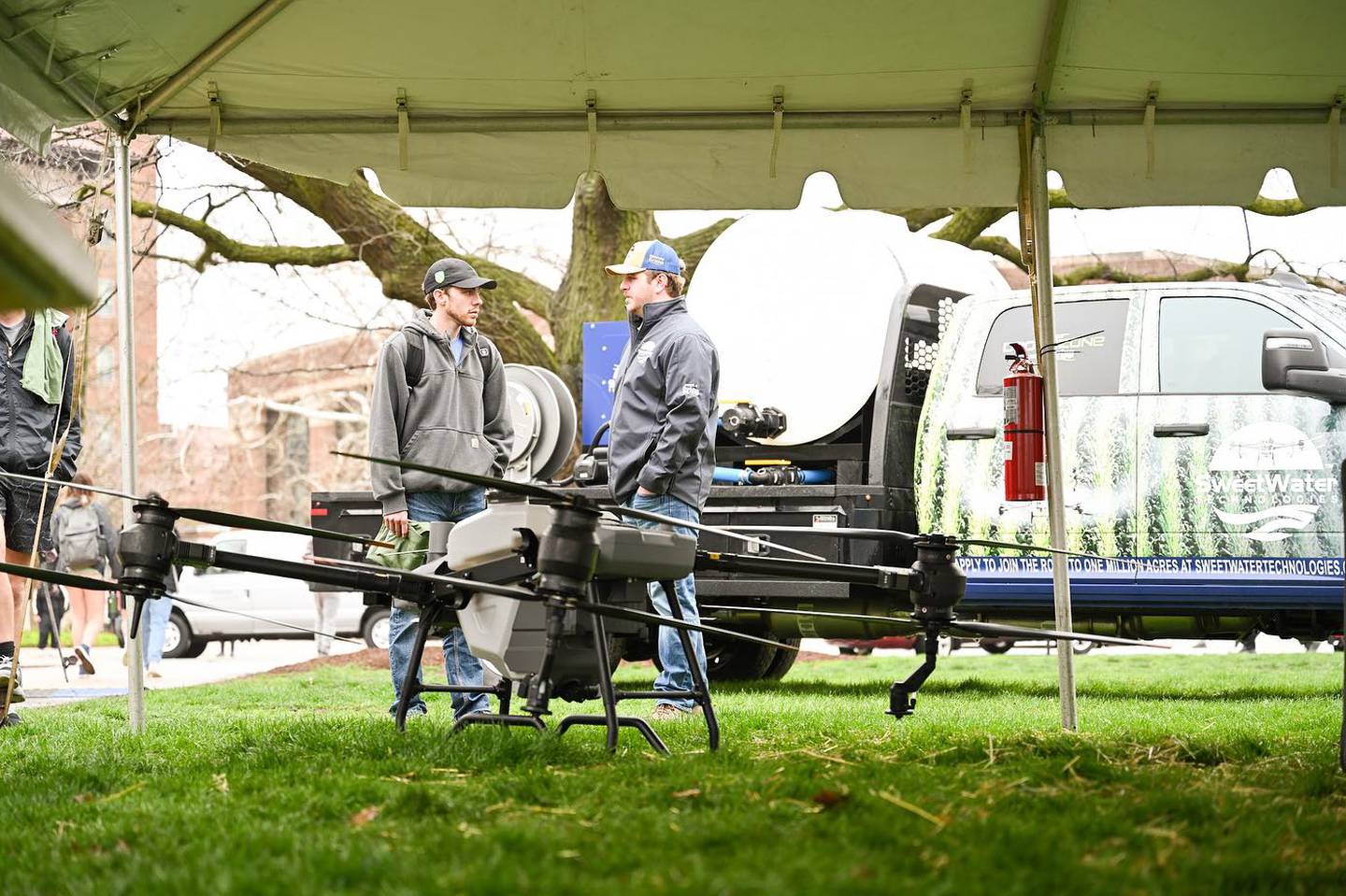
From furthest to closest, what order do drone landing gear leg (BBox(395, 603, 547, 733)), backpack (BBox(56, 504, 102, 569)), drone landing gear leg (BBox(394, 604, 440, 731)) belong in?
backpack (BBox(56, 504, 102, 569)) < drone landing gear leg (BBox(394, 604, 440, 731)) < drone landing gear leg (BBox(395, 603, 547, 733))

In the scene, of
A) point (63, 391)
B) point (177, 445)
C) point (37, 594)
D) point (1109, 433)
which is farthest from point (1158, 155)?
point (177, 445)

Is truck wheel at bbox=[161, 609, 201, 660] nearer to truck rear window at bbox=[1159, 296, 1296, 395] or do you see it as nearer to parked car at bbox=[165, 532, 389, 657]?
parked car at bbox=[165, 532, 389, 657]

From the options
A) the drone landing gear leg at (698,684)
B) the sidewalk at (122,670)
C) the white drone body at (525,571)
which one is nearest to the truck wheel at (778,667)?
the sidewalk at (122,670)

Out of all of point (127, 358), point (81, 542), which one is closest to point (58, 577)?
point (127, 358)

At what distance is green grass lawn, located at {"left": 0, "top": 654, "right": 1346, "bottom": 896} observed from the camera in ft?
11.2

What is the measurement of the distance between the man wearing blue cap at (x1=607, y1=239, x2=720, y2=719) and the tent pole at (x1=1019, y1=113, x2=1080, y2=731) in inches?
57.8

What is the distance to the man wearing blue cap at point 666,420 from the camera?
22.8 feet

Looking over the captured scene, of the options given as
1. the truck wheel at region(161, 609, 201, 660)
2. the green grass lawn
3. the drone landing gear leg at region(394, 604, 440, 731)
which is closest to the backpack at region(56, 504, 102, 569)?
the truck wheel at region(161, 609, 201, 660)

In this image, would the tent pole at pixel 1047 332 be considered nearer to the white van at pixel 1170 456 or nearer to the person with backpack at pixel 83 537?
the white van at pixel 1170 456

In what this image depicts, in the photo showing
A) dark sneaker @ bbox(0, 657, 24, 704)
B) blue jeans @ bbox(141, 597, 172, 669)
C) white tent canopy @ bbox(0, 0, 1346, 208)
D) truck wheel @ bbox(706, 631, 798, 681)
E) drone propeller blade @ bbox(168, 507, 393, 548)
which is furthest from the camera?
blue jeans @ bbox(141, 597, 172, 669)

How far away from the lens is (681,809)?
4.24 m

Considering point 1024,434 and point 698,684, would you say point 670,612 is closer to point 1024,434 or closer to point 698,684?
point 698,684

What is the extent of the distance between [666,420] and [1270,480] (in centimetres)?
372

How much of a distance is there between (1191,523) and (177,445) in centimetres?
3745
